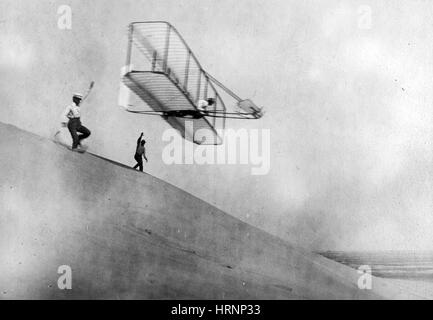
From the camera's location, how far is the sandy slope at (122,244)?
6.79 m

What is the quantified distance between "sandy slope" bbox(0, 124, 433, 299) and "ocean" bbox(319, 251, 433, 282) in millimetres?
619

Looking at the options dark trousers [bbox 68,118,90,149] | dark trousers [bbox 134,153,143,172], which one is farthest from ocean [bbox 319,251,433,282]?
dark trousers [bbox 68,118,90,149]

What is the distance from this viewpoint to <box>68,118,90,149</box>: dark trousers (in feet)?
26.4

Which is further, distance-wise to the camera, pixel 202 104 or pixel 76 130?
pixel 202 104

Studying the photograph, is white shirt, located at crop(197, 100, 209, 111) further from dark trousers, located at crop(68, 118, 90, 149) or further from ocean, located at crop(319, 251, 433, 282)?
ocean, located at crop(319, 251, 433, 282)

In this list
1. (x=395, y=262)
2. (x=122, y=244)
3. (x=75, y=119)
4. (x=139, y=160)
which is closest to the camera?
(x=122, y=244)

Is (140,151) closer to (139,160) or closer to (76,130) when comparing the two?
(139,160)

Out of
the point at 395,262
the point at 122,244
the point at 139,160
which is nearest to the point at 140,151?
the point at 139,160

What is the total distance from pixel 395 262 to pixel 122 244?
638 centimetres

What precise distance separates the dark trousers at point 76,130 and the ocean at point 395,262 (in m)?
5.57

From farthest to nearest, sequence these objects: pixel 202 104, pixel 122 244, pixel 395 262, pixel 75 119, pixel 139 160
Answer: pixel 395 262 → pixel 139 160 → pixel 202 104 → pixel 75 119 → pixel 122 244

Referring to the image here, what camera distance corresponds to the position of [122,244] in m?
7.24
